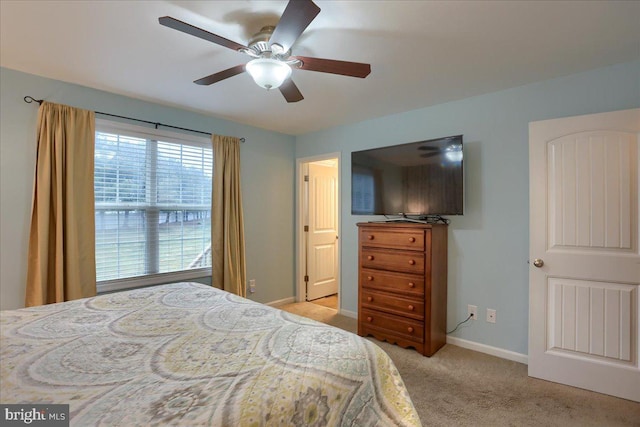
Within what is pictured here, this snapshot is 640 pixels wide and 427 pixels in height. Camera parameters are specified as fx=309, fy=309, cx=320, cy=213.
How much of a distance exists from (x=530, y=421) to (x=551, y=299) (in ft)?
2.97

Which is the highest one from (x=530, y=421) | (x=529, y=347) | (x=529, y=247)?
(x=529, y=247)

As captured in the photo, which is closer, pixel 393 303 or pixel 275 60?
pixel 275 60

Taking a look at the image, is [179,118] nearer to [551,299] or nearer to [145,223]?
[145,223]

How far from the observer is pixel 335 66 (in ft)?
5.76

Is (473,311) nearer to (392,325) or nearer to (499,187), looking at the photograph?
(392,325)

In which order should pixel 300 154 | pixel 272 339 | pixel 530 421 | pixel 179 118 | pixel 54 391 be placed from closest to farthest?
pixel 54 391 < pixel 272 339 < pixel 530 421 < pixel 179 118 < pixel 300 154

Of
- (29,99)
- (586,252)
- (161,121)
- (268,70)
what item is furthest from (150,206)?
(586,252)

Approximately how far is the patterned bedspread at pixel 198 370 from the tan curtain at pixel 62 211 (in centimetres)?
102

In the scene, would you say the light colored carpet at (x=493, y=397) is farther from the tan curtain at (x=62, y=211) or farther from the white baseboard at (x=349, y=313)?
the tan curtain at (x=62, y=211)

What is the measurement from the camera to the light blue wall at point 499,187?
2.43 metres

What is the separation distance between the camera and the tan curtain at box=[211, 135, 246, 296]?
3510mm

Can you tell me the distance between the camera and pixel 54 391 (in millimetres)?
896

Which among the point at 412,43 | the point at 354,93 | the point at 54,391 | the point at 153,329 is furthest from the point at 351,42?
the point at 54,391

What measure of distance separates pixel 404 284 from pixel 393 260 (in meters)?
0.24
